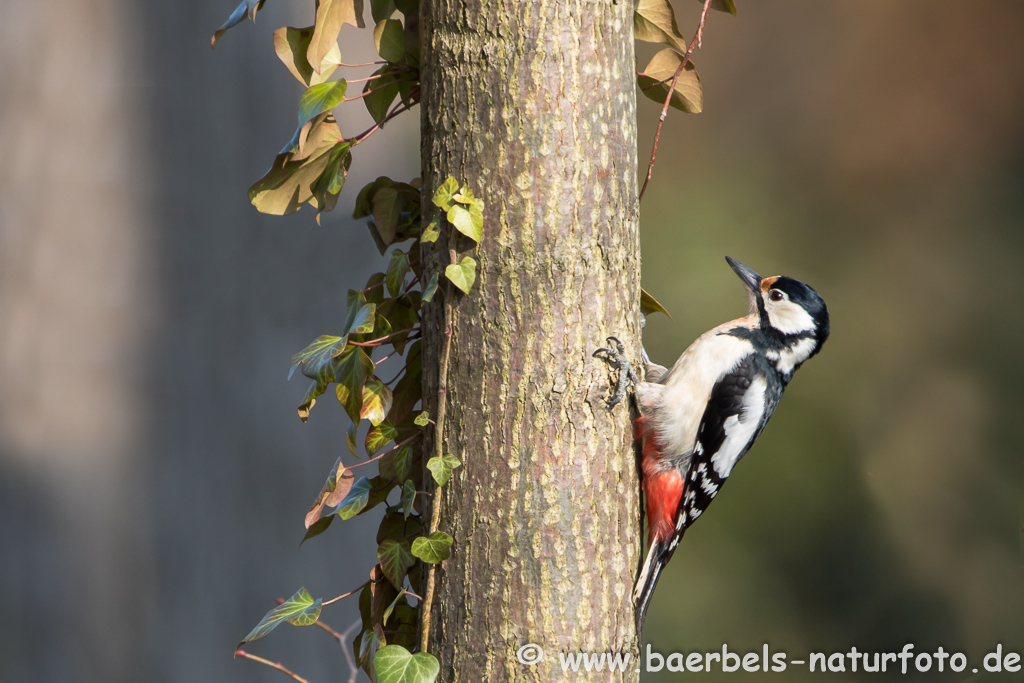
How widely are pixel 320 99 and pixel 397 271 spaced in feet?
0.83

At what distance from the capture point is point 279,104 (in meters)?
1.84

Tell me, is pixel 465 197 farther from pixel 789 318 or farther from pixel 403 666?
pixel 789 318

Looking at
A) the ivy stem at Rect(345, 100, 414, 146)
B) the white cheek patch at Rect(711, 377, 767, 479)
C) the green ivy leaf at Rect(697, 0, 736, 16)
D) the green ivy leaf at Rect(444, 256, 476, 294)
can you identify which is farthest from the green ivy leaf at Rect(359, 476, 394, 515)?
the green ivy leaf at Rect(697, 0, 736, 16)

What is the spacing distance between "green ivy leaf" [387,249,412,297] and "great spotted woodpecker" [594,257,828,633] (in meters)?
0.44

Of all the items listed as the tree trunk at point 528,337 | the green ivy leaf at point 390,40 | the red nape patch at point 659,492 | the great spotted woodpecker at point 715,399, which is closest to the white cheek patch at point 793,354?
the great spotted woodpecker at point 715,399

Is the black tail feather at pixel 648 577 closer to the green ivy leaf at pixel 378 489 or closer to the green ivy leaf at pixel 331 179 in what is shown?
the green ivy leaf at pixel 378 489

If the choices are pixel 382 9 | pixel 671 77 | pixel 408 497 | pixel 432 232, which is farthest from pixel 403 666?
pixel 671 77

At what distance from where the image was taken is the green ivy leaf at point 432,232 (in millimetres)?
980

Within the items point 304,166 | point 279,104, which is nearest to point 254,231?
point 279,104

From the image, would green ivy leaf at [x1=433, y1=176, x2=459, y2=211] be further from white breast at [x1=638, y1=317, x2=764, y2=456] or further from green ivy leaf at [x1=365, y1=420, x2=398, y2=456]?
white breast at [x1=638, y1=317, x2=764, y2=456]

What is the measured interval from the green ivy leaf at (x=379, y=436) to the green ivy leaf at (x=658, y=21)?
2.53ft

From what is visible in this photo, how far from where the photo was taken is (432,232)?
99 centimetres

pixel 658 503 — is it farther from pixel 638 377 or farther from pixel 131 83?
pixel 131 83

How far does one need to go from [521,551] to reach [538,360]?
0.23 m
